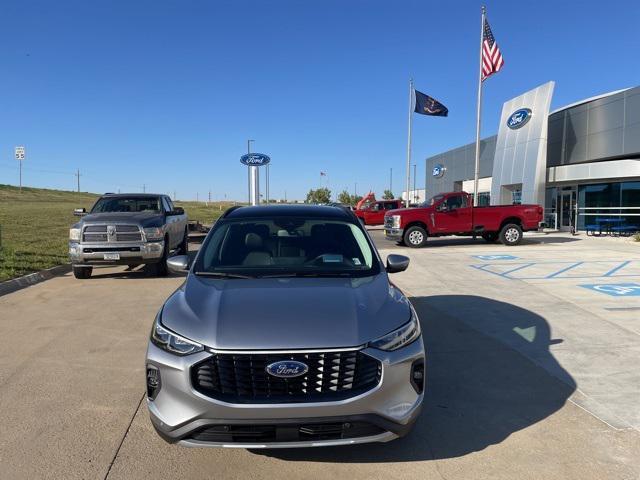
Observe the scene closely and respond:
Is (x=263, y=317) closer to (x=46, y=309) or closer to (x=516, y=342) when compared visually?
(x=516, y=342)

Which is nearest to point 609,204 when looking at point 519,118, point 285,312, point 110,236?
point 519,118

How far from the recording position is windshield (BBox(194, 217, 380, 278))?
13.4ft

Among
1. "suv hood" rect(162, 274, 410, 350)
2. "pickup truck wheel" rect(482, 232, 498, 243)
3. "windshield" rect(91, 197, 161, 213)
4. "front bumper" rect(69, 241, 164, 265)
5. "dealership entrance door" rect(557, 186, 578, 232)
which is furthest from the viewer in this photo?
"dealership entrance door" rect(557, 186, 578, 232)

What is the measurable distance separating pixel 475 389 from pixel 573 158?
83.4ft

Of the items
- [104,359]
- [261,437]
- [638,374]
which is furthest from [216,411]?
[638,374]

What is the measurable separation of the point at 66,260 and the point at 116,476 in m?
11.2

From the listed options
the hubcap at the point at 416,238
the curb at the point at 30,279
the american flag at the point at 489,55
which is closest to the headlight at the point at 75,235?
the curb at the point at 30,279

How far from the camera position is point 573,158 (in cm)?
2616

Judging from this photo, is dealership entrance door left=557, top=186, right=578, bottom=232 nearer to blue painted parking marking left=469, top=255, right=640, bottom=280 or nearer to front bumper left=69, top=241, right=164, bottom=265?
blue painted parking marking left=469, top=255, right=640, bottom=280

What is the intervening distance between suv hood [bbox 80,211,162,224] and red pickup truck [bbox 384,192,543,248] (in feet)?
32.7

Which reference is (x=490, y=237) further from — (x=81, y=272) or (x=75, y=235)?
(x=75, y=235)

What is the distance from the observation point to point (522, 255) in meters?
15.2

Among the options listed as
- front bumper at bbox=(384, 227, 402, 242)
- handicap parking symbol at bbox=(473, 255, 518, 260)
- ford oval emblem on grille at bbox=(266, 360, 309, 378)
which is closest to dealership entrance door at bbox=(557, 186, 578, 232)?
front bumper at bbox=(384, 227, 402, 242)

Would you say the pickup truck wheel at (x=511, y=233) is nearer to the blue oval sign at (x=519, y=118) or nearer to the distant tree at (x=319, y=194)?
the blue oval sign at (x=519, y=118)
